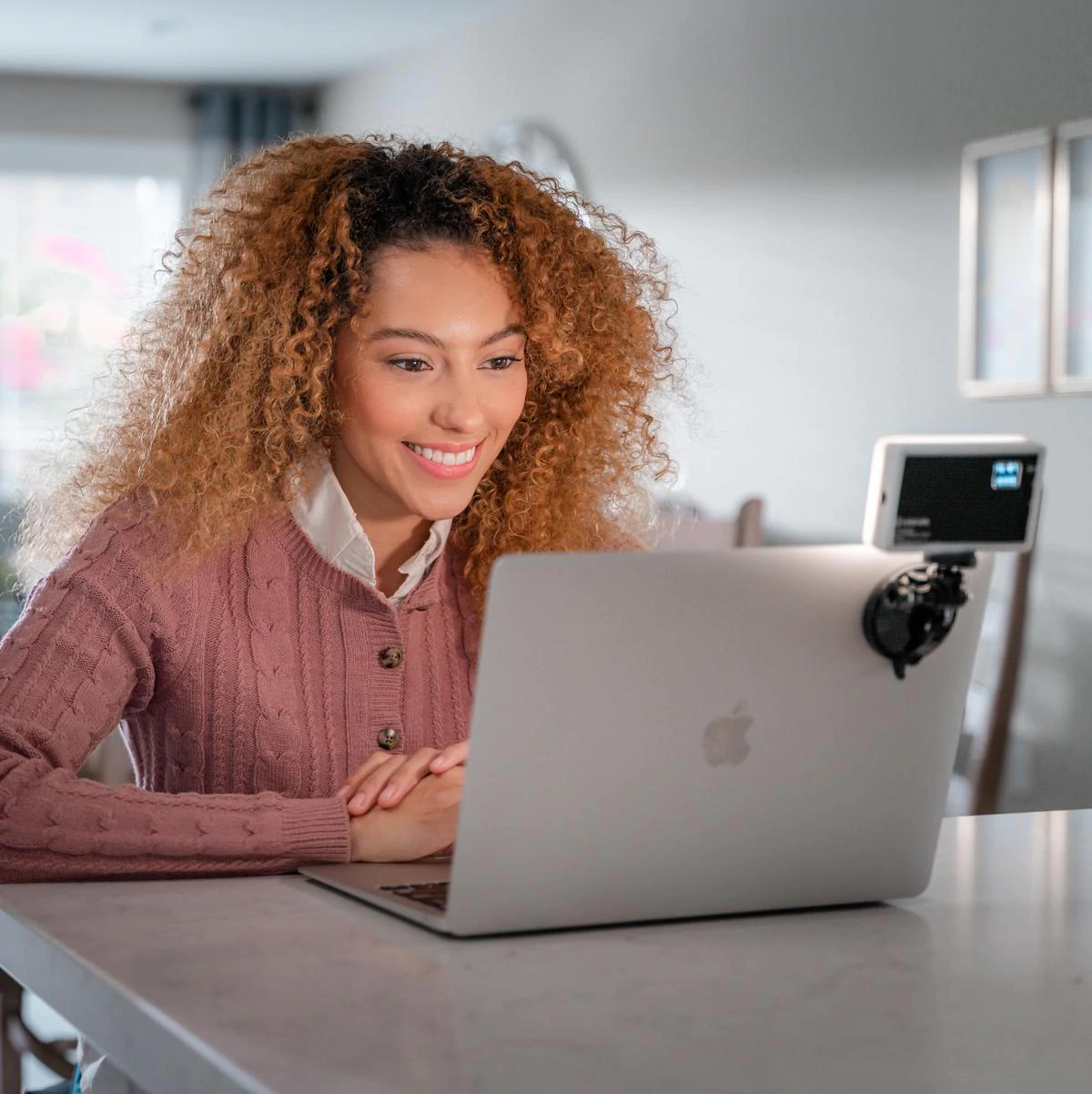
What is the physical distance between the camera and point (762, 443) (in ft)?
13.9

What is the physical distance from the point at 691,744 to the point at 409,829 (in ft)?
1.04

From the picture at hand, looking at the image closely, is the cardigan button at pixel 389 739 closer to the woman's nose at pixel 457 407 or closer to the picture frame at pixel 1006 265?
the woman's nose at pixel 457 407

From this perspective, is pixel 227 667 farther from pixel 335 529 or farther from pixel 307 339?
pixel 307 339

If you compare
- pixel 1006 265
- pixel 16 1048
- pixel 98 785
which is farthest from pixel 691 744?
pixel 1006 265

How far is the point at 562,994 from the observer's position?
2.85 feet

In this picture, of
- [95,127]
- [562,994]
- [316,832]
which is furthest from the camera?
[95,127]

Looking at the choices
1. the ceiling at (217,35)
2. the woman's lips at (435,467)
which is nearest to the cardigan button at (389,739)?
the woman's lips at (435,467)

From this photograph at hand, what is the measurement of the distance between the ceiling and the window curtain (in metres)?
0.08

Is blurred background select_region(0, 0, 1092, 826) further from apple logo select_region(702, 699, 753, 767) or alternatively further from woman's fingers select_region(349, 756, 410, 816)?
apple logo select_region(702, 699, 753, 767)

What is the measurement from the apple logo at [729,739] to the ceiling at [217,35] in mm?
4764

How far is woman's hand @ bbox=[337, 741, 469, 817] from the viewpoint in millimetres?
1247

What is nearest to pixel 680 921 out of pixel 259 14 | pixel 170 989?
pixel 170 989

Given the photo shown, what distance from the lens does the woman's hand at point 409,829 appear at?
1.22m

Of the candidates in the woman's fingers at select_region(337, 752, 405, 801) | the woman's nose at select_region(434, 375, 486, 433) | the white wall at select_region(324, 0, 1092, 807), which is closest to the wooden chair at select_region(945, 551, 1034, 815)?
the white wall at select_region(324, 0, 1092, 807)
